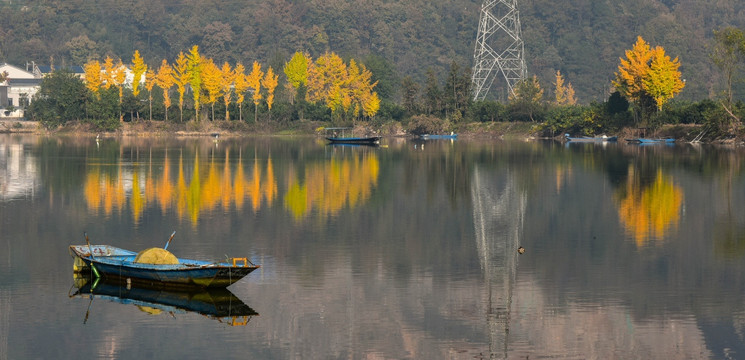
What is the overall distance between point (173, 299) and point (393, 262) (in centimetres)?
841

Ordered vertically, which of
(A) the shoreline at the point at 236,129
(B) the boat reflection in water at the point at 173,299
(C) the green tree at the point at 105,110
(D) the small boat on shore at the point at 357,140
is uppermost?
(C) the green tree at the point at 105,110

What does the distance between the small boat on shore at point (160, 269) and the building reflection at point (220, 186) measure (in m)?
12.1

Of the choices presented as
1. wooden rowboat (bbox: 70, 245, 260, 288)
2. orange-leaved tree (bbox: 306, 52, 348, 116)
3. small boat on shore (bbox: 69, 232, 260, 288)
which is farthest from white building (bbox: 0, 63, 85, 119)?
small boat on shore (bbox: 69, 232, 260, 288)

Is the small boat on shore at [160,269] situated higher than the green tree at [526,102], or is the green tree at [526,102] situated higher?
the green tree at [526,102]

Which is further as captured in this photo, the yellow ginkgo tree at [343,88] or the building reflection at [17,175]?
the yellow ginkgo tree at [343,88]

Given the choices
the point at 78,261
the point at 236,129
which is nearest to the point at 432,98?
the point at 236,129

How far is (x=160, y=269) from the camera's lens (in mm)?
25531

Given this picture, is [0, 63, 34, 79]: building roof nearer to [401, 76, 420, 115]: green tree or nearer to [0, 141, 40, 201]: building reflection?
[401, 76, 420, 115]: green tree

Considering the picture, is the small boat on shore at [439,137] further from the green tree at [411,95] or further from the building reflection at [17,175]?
the building reflection at [17,175]

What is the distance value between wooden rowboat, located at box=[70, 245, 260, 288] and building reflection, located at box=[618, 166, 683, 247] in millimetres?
16256

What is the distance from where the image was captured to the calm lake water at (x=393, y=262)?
73.4 feet

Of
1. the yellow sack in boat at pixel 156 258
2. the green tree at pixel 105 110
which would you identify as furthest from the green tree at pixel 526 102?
the yellow sack in boat at pixel 156 258

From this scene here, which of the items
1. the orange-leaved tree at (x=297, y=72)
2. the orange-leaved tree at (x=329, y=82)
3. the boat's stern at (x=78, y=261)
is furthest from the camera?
the orange-leaved tree at (x=297, y=72)

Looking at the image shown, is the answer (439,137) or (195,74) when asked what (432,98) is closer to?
(439,137)
